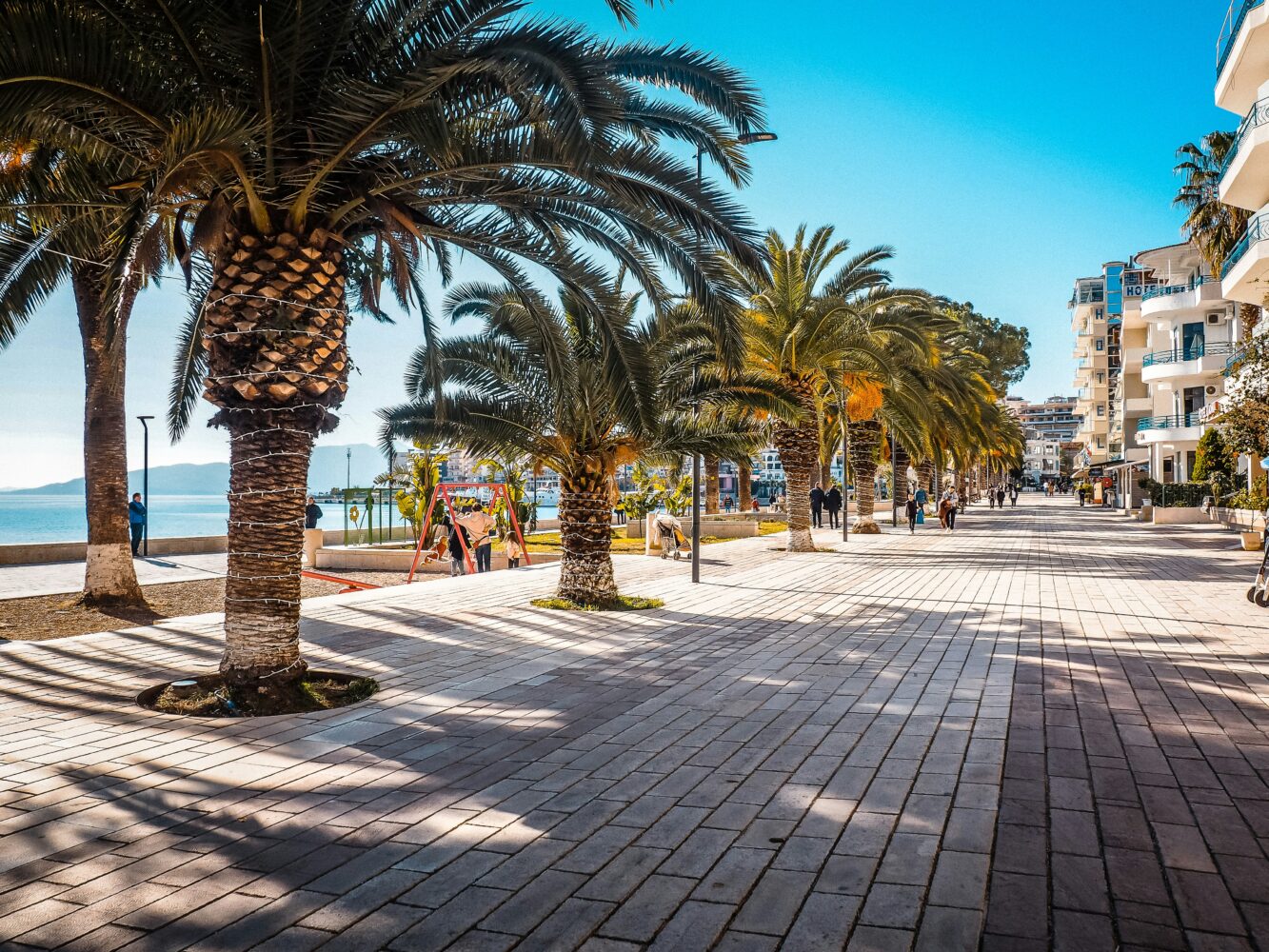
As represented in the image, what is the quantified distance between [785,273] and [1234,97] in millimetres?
13249

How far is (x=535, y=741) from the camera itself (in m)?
5.83

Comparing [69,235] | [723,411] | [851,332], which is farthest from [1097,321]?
[69,235]

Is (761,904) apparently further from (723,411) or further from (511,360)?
(723,411)

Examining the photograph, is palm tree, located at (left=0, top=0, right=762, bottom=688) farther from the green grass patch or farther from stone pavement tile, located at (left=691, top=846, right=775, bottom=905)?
the green grass patch

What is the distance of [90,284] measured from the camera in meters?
12.8

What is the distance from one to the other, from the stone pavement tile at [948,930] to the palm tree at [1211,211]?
116ft

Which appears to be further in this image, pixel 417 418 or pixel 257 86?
pixel 417 418

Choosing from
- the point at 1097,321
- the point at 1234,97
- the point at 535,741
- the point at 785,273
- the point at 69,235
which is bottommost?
the point at 535,741

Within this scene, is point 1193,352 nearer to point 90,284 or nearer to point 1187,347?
point 1187,347

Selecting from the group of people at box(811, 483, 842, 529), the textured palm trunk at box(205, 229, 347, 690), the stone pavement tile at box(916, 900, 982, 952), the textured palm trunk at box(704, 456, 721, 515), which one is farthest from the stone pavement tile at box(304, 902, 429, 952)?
the textured palm trunk at box(704, 456, 721, 515)

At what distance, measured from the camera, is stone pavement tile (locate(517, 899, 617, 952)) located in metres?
3.19

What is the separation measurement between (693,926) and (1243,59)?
87.8 ft

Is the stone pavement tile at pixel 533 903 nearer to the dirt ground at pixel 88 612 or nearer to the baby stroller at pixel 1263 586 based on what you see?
the dirt ground at pixel 88 612

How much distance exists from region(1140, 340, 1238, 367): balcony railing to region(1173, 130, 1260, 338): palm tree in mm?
2769
